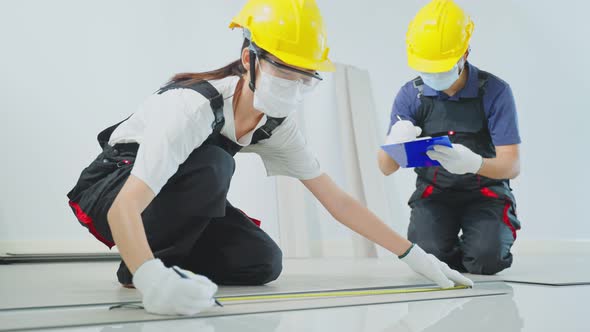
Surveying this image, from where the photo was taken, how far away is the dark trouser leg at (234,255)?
2.05m

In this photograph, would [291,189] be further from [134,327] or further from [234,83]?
[134,327]

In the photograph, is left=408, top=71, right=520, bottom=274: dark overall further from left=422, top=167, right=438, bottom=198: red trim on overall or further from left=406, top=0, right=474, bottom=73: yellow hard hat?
left=406, top=0, right=474, bottom=73: yellow hard hat

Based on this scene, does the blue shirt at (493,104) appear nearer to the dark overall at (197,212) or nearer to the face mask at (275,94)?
the dark overall at (197,212)

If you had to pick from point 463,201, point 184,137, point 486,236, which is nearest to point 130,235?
point 184,137

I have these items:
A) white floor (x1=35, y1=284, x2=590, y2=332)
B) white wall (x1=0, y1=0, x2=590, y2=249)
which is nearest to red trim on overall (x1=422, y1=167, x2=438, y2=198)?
white floor (x1=35, y1=284, x2=590, y2=332)

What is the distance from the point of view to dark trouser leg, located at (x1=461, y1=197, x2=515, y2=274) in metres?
2.62

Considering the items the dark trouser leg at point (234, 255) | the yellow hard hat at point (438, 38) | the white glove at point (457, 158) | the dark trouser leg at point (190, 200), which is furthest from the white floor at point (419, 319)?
the yellow hard hat at point (438, 38)

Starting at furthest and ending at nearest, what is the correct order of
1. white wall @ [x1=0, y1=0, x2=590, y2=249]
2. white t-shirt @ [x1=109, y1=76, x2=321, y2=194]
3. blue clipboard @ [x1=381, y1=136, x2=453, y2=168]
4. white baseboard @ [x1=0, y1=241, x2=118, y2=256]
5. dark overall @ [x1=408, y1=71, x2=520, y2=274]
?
white wall @ [x1=0, y1=0, x2=590, y2=249], white baseboard @ [x1=0, y1=241, x2=118, y2=256], dark overall @ [x1=408, y1=71, x2=520, y2=274], blue clipboard @ [x1=381, y1=136, x2=453, y2=168], white t-shirt @ [x1=109, y1=76, x2=321, y2=194]

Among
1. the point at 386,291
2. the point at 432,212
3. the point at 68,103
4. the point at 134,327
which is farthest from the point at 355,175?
the point at 134,327

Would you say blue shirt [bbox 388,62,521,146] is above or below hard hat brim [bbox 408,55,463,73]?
below

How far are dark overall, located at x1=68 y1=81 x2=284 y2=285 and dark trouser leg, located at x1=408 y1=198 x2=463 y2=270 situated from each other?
3.17 ft

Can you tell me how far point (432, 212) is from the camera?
9.48 feet

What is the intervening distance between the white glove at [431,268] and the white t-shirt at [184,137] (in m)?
0.40

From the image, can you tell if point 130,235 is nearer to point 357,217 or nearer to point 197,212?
point 197,212
